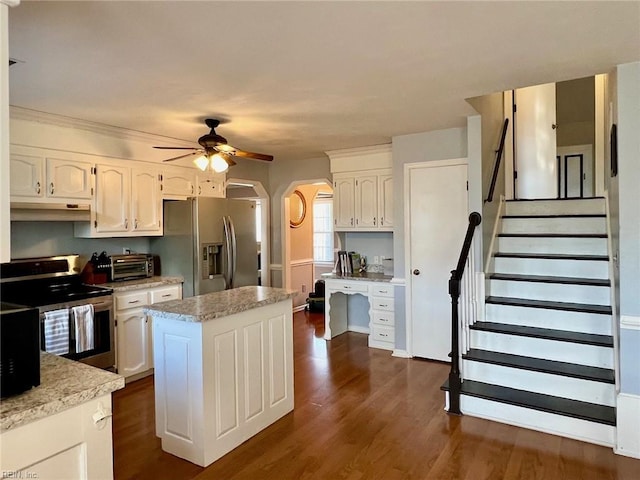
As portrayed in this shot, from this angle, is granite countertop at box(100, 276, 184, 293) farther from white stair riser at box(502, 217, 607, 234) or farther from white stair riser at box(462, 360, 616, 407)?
white stair riser at box(502, 217, 607, 234)

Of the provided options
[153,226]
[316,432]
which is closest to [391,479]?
[316,432]

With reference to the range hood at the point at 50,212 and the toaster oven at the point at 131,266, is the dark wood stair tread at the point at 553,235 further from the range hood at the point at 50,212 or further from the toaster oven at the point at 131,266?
the range hood at the point at 50,212

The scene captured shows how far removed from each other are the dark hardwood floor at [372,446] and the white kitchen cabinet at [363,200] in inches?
80.0

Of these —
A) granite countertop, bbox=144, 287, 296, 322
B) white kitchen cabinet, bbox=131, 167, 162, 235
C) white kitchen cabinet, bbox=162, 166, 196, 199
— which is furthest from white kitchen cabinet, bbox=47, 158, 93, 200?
granite countertop, bbox=144, 287, 296, 322

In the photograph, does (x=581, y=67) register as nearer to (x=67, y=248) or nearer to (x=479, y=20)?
(x=479, y=20)

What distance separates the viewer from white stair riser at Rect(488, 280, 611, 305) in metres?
3.46

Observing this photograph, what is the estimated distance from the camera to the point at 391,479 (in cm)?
239

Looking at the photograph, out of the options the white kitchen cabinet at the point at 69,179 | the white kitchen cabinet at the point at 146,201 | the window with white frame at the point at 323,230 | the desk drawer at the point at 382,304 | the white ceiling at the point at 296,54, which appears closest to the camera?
the white ceiling at the point at 296,54

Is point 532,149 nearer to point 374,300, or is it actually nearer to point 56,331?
point 374,300

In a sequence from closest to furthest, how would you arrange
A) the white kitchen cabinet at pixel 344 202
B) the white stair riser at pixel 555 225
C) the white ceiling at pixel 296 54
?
1. the white ceiling at pixel 296 54
2. the white stair riser at pixel 555 225
3. the white kitchen cabinet at pixel 344 202

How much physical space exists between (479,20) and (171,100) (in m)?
2.25

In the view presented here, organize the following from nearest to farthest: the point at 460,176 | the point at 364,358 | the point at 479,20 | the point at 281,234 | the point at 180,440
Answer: the point at 479,20
the point at 180,440
the point at 460,176
the point at 364,358
the point at 281,234

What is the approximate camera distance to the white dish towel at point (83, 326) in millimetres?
3447

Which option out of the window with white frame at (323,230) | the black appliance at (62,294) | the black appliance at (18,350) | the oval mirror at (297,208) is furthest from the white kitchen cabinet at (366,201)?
the black appliance at (18,350)
